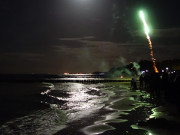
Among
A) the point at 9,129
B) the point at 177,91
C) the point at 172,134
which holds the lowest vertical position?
the point at 9,129

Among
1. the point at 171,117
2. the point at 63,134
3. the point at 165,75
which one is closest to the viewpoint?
the point at 63,134

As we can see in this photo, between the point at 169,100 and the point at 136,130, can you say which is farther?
the point at 169,100

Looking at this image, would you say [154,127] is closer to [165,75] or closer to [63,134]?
[63,134]

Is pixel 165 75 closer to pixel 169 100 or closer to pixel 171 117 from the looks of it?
pixel 169 100

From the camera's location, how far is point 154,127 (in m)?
9.67

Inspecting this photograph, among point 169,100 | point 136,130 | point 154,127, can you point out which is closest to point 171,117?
point 154,127

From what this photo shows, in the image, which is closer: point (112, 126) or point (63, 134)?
point (63, 134)

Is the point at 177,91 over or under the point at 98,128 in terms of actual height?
over

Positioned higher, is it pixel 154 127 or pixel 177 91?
pixel 177 91

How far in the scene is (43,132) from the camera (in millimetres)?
11156

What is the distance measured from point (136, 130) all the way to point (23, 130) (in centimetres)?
639

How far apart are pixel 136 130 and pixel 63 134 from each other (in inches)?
137

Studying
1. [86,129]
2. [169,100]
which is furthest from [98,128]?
[169,100]

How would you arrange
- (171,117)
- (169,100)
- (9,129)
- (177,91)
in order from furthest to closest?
(169,100) → (177,91) → (9,129) → (171,117)
